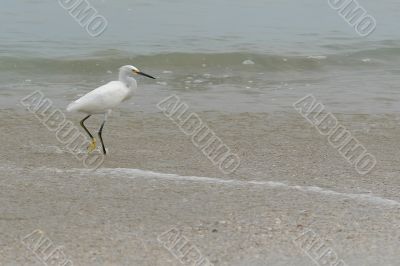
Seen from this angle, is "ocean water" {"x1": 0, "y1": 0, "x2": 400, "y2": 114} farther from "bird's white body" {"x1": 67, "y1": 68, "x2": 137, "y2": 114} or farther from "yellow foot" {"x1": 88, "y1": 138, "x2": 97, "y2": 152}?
"yellow foot" {"x1": 88, "y1": 138, "x2": 97, "y2": 152}

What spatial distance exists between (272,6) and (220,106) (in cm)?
994

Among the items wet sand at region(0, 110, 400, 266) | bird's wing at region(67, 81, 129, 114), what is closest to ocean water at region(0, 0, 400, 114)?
wet sand at region(0, 110, 400, 266)

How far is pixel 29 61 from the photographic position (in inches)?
608

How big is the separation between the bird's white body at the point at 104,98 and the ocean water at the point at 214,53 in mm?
2290

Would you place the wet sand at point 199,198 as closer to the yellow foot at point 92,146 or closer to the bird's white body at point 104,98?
the yellow foot at point 92,146

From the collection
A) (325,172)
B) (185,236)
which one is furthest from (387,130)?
(185,236)

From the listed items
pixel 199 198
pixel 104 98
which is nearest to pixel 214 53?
pixel 104 98

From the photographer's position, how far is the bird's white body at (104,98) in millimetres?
9219

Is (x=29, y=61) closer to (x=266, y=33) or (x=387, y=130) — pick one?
(x=266, y=33)

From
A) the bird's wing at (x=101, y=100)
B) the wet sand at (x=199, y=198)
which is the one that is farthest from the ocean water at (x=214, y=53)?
the bird's wing at (x=101, y=100)

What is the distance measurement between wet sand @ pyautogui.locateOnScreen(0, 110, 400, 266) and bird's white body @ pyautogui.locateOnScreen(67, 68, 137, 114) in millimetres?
469

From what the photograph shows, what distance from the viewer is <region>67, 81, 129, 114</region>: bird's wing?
9.21m

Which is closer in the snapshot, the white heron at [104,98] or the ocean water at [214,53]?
the white heron at [104,98]

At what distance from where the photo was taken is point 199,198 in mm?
7504
